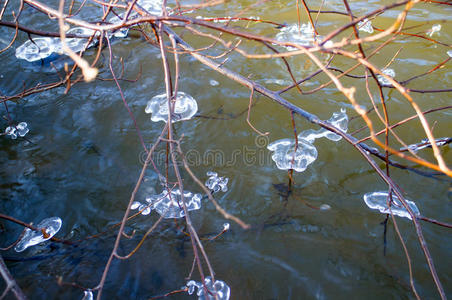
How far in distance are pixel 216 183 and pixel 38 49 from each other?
10.7 ft

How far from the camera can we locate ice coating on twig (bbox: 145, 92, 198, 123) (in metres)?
3.31

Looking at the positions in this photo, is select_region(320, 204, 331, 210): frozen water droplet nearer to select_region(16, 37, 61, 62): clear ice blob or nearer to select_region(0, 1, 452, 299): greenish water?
select_region(0, 1, 452, 299): greenish water

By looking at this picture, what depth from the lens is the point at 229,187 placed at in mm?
2902

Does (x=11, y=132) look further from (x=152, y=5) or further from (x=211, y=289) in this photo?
(x=152, y=5)

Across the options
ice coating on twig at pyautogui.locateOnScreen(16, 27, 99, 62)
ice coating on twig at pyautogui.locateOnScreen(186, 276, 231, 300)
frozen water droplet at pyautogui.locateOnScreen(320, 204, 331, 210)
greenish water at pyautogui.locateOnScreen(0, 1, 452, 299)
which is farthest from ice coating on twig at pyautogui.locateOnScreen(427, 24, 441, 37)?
ice coating on twig at pyautogui.locateOnScreen(16, 27, 99, 62)

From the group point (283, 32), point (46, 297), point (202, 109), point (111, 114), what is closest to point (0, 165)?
point (111, 114)

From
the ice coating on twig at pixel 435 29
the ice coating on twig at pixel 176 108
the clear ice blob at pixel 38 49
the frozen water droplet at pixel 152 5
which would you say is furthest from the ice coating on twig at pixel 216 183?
the ice coating on twig at pixel 435 29

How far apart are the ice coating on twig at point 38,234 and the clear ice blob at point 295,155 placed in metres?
1.94

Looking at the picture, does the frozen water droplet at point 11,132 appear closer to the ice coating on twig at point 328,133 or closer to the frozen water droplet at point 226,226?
the frozen water droplet at point 226,226

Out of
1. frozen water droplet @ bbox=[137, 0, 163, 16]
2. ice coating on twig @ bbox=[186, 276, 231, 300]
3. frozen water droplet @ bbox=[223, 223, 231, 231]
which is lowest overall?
ice coating on twig @ bbox=[186, 276, 231, 300]

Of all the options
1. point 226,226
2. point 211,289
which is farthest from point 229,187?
point 211,289

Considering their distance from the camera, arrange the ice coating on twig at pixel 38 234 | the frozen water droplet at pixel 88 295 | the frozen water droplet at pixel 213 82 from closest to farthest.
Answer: the frozen water droplet at pixel 88 295 < the ice coating on twig at pixel 38 234 < the frozen water droplet at pixel 213 82

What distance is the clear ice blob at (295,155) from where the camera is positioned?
9.68 feet

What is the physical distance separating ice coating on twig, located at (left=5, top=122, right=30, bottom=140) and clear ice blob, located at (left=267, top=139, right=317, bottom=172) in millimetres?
2540
